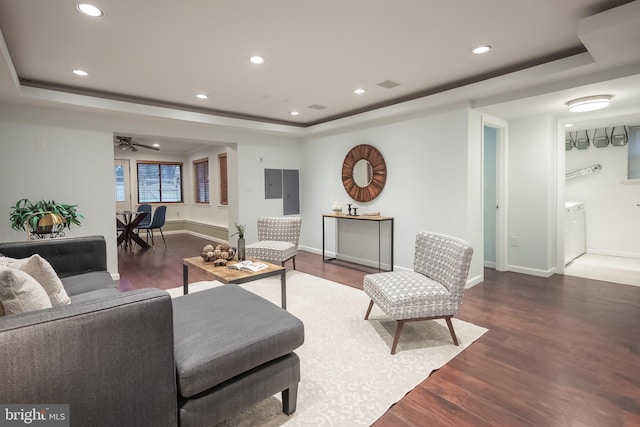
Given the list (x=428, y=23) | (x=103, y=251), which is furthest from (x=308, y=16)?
(x=103, y=251)

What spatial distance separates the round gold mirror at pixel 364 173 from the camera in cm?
493

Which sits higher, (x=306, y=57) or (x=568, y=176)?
(x=306, y=57)

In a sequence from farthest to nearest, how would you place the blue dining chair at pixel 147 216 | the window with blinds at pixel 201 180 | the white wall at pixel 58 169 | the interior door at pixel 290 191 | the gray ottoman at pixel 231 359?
the window with blinds at pixel 201 180 < the blue dining chair at pixel 147 216 < the interior door at pixel 290 191 < the white wall at pixel 58 169 < the gray ottoman at pixel 231 359

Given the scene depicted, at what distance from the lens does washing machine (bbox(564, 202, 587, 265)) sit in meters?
4.86

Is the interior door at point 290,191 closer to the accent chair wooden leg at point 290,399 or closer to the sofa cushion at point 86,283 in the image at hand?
the sofa cushion at point 86,283

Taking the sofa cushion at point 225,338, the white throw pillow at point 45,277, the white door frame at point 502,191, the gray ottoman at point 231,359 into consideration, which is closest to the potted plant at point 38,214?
the white throw pillow at point 45,277

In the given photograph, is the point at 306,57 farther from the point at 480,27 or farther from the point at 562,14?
the point at 562,14

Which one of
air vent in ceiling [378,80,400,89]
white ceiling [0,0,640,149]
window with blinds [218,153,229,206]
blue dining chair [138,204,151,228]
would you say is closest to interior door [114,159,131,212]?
blue dining chair [138,204,151,228]

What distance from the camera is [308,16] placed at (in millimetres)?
2324

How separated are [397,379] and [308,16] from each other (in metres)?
2.58

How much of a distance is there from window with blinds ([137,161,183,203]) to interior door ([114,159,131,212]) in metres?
0.26

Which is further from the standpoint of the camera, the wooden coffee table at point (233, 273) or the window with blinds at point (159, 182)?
the window with blinds at point (159, 182)

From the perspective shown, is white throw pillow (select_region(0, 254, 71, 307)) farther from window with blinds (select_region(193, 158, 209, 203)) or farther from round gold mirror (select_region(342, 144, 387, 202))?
window with blinds (select_region(193, 158, 209, 203))

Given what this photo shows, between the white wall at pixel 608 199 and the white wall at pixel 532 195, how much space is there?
1859mm
